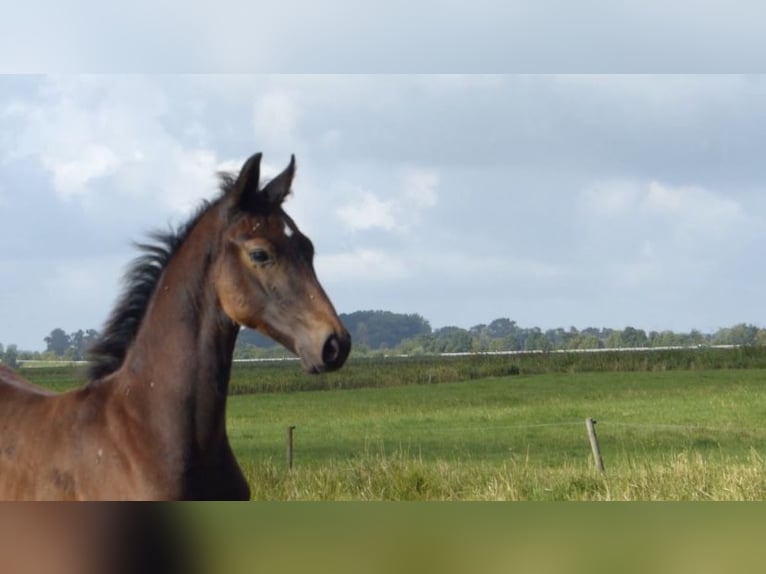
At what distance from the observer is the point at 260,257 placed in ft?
8.57

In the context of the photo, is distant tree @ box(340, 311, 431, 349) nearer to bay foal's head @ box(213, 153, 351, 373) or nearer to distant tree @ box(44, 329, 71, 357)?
distant tree @ box(44, 329, 71, 357)

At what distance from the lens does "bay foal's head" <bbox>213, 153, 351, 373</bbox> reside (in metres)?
2.51

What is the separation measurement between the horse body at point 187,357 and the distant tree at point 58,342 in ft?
3.04

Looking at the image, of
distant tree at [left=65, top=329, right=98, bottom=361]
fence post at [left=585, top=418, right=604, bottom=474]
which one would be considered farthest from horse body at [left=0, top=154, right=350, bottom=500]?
fence post at [left=585, top=418, right=604, bottom=474]

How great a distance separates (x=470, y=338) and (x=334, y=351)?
1.90 m

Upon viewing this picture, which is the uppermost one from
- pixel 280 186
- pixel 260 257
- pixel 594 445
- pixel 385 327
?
pixel 280 186

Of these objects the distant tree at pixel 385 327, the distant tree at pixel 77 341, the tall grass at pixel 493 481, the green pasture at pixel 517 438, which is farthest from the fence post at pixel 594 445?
the distant tree at pixel 77 341

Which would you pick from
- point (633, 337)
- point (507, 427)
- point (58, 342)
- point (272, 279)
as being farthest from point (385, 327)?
point (272, 279)

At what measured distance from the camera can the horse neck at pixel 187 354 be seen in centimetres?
262

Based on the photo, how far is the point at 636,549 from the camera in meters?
2.30

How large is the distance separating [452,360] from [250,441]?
1053 millimetres

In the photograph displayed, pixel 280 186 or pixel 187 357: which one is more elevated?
pixel 280 186

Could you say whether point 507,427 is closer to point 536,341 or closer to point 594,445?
point 594,445

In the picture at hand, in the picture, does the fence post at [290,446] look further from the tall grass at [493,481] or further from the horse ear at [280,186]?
the horse ear at [280,186]
